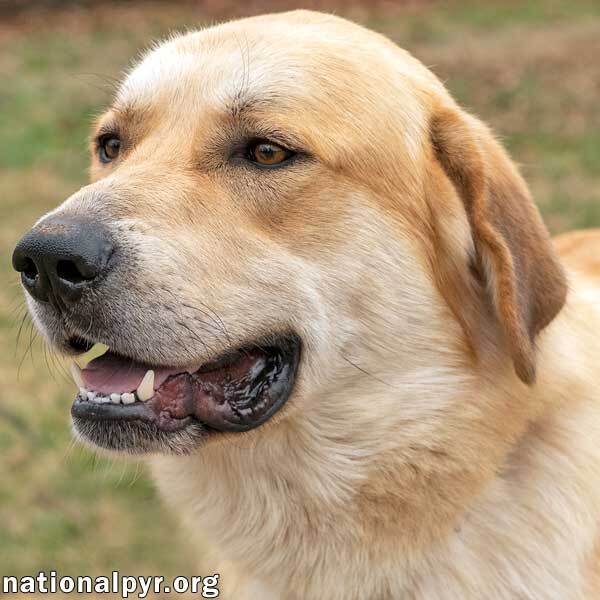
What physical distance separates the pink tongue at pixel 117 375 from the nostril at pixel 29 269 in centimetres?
33

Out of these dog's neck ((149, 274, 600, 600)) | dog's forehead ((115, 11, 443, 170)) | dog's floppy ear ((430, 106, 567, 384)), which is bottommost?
dog's neck ((149, 274, 600, 600))

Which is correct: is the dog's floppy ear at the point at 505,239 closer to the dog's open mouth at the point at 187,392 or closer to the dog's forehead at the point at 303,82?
the dog's forehead at the point at 303,82

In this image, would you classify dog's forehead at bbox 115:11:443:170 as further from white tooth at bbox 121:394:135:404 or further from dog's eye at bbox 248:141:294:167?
white tooth at bbox 121:394:135:404

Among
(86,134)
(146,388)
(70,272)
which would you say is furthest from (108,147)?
(86,134)

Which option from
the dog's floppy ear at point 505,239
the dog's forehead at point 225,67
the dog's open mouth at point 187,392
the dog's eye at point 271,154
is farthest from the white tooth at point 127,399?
the dog's floppy ear at point 505,239

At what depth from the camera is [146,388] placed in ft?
8.55

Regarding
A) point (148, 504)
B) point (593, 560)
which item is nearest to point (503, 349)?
point (593, 560)

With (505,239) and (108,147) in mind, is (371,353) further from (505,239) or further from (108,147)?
(108,147)

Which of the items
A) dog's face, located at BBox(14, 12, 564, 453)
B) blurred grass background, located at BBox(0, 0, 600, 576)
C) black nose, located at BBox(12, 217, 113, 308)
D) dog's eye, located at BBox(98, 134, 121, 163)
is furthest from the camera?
blurred grass background, located at BBox(0, 0, 600, 576)

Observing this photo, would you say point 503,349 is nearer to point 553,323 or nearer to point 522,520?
point 553,323

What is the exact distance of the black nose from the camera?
2.42m

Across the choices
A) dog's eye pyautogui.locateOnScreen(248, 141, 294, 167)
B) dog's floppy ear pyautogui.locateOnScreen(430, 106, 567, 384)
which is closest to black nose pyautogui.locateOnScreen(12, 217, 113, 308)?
dog's eye pyautogui.locateOnScreen(248, 141, 294, 167)

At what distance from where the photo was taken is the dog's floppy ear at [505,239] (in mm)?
2652

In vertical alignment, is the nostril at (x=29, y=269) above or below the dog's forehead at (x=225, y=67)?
below
